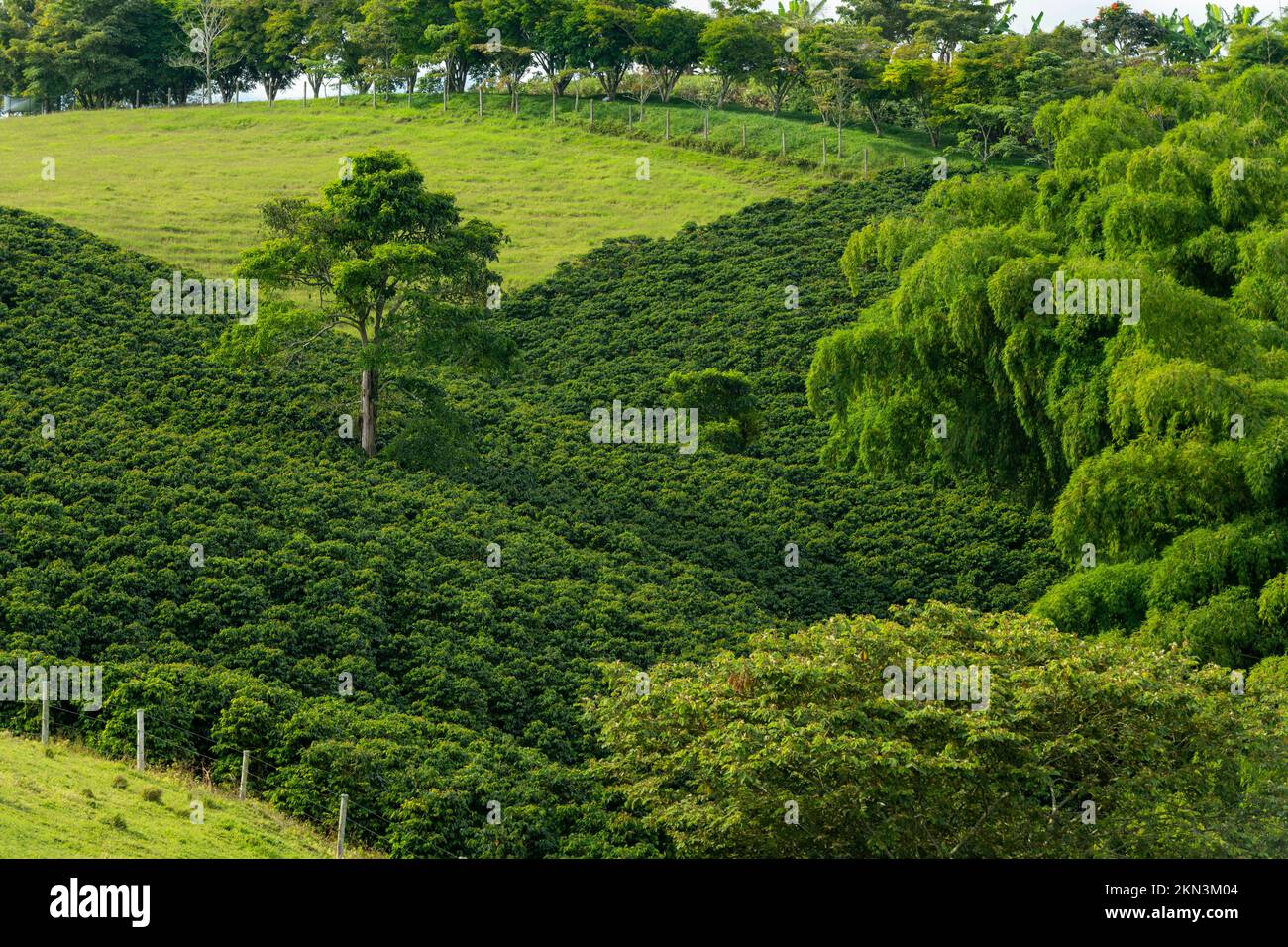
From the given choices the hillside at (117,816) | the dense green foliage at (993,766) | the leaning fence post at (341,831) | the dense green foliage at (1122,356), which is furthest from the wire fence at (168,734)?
the dense green foliage at (1122,356)

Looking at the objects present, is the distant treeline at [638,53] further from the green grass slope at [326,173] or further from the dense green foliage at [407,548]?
the dense green foliage at [407,548]

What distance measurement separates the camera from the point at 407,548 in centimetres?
2809

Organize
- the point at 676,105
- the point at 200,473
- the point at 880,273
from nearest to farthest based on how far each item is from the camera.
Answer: the point at 200,473, the point at 880,273, the point at 676,105

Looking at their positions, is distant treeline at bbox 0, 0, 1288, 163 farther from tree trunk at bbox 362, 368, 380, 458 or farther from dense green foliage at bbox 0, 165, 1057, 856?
tree trunk at bbox 362, 368, 380, 458

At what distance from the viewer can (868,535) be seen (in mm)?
33344

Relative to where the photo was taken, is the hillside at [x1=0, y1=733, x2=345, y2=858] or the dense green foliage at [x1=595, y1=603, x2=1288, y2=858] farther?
the dense green foliage at [x1=595, y1=603, x2=1288, y2=858]

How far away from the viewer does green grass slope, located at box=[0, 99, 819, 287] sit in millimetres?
54875

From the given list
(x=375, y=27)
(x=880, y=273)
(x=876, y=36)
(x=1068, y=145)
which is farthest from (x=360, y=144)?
A: (x=1068, y=145)

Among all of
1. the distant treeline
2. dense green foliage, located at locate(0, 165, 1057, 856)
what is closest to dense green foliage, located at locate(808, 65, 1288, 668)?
dense green foliage, located at locate(0, 165, 1057, 856)

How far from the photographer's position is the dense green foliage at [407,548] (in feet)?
67.9

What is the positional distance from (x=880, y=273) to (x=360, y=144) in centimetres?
3178

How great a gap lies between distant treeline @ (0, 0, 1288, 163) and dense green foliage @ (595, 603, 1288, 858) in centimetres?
4807
